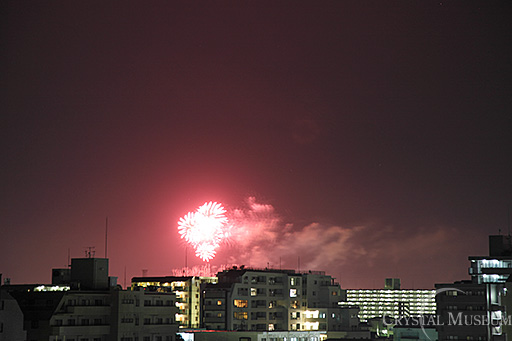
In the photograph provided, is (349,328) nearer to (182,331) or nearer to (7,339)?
(182,331)

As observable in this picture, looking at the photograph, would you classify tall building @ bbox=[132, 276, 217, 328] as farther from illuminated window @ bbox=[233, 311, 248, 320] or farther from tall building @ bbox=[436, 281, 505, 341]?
tall building @ bbox=[436, 281, 505, 341]

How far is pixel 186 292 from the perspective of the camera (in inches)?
3383

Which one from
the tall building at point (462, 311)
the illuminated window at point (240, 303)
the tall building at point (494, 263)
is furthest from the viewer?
the illuminated window at point (240, 303)

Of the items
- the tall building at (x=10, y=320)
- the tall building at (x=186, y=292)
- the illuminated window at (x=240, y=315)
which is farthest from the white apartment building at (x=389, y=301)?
the tall building at (x=10, y=320)

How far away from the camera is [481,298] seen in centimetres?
6344

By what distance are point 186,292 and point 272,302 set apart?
9285mm

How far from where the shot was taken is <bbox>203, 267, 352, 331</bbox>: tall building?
8194cm

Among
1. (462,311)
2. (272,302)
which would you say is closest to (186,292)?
(272,302)

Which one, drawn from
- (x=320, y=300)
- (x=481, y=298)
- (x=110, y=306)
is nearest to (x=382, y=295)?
(x=320, y=300)

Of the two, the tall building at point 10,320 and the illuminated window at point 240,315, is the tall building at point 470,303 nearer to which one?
the illuminated window at point 240,315

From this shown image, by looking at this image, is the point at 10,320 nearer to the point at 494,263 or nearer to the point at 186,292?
the point at 186,292

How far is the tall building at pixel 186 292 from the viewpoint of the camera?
84.6m

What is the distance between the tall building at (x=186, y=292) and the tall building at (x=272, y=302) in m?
2.32

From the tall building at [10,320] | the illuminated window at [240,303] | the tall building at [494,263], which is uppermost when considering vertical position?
the tall building at [494,263]
